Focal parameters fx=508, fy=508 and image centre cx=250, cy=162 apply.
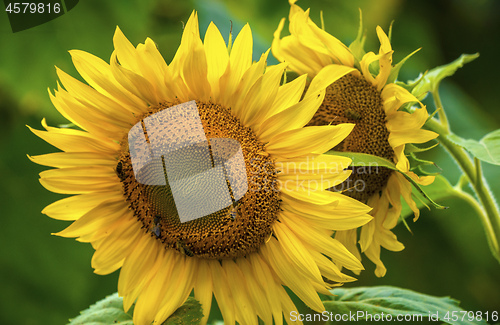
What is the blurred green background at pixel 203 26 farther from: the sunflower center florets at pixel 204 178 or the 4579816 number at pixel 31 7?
the sunflower center florets at pixel 204 178

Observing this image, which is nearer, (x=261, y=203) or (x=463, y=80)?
(x=261, y=203)

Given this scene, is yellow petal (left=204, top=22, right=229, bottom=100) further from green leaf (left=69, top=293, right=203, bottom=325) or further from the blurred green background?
the blurred green background

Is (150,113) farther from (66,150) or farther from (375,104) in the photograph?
(375,104)

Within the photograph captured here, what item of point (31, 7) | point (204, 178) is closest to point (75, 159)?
point (204, 178)

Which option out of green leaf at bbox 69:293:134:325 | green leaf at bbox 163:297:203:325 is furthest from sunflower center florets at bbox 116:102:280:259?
green leaf at bbox 69:293:134:325

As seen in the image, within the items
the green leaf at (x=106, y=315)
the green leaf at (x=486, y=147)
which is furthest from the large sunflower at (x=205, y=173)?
the green leaf at (x=486, y=147)

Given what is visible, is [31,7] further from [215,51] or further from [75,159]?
[215,51]

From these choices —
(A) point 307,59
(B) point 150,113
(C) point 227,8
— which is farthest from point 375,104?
(C) point 227,8
